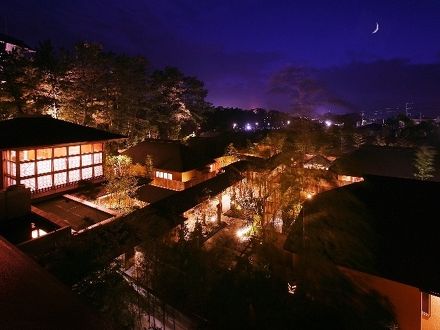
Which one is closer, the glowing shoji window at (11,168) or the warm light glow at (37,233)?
the warm light glow at (37,233)

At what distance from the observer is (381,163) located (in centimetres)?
2330

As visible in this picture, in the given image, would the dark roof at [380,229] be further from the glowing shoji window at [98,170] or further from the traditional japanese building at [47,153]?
the glowing shoji window at [98,170]

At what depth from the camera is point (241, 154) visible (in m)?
28.9

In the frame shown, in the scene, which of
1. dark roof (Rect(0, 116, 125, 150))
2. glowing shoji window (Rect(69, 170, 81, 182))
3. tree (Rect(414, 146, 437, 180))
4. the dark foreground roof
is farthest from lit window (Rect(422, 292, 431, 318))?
tree (Rect(414, 146, 437, 180))

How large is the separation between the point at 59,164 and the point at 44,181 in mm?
971

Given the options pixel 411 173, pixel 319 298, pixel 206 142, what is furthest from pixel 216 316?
pixel 206 142

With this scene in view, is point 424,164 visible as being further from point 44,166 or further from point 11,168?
point 11,168

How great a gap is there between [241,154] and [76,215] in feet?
63.5

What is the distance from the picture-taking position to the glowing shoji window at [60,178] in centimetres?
1351

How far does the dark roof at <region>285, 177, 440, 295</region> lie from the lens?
276 inches

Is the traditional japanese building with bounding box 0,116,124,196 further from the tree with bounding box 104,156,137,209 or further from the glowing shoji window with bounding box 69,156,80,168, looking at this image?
the tree with bounding box 104,156,137,209

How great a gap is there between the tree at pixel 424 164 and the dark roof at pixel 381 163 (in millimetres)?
309

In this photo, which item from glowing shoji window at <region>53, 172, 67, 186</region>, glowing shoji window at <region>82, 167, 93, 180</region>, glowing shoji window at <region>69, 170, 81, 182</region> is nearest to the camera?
glowing shoji window at <region>53, 172, 67, 186</region>

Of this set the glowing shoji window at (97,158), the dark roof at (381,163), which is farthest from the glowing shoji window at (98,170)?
the dark roof at (381,163)
